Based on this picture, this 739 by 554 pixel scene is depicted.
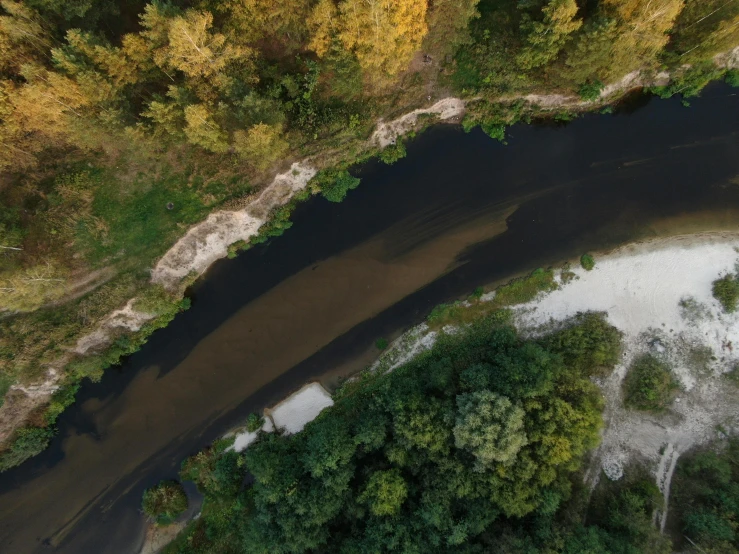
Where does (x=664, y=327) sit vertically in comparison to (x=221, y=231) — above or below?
below

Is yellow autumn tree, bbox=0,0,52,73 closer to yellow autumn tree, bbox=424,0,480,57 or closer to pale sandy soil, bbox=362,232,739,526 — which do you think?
yellow autumn tree, bbox=424,0,480,57

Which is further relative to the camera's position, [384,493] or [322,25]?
[384,493]

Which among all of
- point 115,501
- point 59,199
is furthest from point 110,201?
point 115,501

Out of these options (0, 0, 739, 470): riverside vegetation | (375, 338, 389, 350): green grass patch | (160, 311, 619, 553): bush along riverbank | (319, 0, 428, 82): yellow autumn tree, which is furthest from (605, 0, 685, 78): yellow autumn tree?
(375, 338, 389, 350): green grass patch

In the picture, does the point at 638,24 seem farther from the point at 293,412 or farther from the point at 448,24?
the point at 293,412

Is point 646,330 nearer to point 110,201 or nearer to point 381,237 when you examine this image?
point 381,237

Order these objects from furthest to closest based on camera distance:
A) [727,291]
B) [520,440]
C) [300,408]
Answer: [300,408], [727,291], [520,440]

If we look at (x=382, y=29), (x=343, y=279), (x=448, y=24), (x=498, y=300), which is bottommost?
(x=498, y=300)

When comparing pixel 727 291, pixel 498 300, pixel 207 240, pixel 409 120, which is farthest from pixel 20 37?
pixel 727 291
